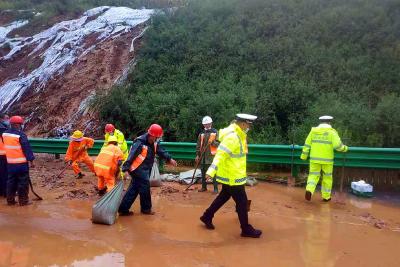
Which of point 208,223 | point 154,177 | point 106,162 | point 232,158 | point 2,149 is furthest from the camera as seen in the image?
point 154,177

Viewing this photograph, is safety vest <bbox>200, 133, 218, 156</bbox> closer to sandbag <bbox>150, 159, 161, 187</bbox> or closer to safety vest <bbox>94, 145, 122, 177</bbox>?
sandbag <bbox>150, 159, 161, 187</bbox>

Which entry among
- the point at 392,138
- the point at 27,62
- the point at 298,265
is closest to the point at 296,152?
the point at 392,138

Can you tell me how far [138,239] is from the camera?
5.96 meters

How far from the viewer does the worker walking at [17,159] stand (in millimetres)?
7805

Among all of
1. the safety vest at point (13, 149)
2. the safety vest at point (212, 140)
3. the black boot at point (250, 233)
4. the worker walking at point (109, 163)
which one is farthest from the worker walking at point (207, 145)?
the safety vest at point (13, 149)

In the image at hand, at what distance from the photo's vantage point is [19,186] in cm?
784

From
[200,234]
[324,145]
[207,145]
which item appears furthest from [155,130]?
[324,145]

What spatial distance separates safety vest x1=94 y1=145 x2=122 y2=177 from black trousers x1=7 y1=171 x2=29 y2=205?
1.29 m

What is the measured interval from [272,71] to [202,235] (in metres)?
8.94

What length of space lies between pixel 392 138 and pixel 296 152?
2.17m

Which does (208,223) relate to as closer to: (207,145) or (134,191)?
(134,191)

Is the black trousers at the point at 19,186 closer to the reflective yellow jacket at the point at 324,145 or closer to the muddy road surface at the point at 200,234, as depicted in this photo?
the muddy road surface at the point at 200,234

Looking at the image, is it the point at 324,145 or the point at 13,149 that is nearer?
the point at 13,149

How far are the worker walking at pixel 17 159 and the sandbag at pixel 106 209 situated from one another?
2004 millimetres
